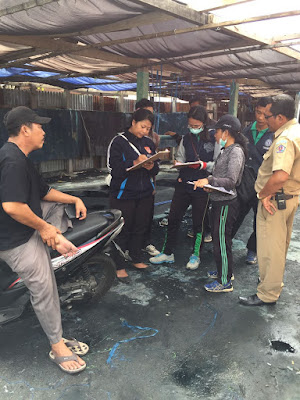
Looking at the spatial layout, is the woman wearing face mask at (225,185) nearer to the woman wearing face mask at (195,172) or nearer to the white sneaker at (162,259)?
the woman wearing face mask at (195,172)

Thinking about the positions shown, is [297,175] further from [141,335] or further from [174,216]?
[141,335]

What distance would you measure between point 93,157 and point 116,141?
741cm

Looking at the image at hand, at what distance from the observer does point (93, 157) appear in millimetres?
10539

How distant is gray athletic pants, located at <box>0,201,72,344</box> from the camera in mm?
2105

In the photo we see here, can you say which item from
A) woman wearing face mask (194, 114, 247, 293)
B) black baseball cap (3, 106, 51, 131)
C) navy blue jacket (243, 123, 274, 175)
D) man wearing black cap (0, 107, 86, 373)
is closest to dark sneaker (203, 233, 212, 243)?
navy blue jacket (243, 123, 274, 175)

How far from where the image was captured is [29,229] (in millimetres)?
2141

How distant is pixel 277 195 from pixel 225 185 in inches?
18.3

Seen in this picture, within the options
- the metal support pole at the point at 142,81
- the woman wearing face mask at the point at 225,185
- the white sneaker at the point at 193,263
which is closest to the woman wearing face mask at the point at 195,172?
the white sneaker at the point at 193,263

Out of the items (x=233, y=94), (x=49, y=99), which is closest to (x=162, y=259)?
(x=233, y=94)

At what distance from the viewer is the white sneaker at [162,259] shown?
3.93 meters

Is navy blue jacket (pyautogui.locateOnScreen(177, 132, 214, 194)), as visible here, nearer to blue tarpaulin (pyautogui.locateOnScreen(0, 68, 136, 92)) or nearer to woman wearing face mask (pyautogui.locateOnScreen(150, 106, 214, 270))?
woman wearing face mask (pyautogui.locateOnScreen(150, 106, 214, 270))

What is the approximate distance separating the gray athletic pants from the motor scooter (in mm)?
287

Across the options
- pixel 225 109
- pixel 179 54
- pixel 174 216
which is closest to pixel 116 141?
pixel 174 216

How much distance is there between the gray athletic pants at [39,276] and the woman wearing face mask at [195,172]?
1898mm
